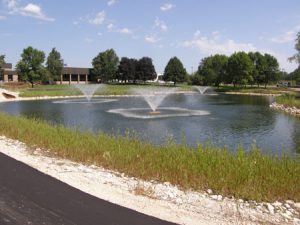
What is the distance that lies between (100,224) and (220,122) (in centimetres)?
2636

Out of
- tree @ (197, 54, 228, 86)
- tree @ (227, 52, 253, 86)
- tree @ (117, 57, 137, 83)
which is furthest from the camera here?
tree @ (117, 57, 137, 83)

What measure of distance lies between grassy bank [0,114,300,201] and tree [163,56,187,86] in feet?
340

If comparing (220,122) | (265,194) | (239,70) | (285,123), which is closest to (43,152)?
(265,194)

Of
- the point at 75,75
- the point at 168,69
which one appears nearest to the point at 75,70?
the point at 75,75

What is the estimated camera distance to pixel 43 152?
44.1 ft

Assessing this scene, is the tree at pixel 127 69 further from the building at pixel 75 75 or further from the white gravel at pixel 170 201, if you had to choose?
the white gravel at pixel 170 201

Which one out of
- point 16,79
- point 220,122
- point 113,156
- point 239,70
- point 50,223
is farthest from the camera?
point 16,79

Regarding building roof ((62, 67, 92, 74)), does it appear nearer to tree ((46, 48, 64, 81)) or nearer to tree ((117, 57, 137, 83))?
tree ((117, 57, 137, 83))

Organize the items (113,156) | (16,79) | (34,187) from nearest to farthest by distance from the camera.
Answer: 1. (34,187)
2. (113,156)
3. (16,79)

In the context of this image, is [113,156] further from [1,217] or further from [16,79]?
[16,79]

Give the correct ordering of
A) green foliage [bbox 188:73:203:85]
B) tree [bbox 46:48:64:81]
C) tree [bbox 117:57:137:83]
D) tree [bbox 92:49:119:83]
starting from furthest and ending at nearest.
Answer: green foliage [bbox 188:73:203:85]
tree [bbox 92:49:119:83]
tree [bbox 117:57:137:83]
tree [bbox 46:48:64:81]

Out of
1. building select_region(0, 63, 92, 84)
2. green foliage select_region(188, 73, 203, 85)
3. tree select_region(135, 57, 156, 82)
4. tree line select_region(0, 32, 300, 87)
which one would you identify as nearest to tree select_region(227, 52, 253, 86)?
tree line select_region(0, 32, 300, 87)

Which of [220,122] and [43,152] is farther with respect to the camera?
[220,122]

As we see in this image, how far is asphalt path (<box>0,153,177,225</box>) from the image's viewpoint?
6664 mm
